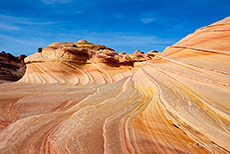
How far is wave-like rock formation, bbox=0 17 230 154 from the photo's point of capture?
1392mm

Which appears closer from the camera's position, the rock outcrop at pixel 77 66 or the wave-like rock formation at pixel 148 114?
the wave-like rock formation at pixel 148 114

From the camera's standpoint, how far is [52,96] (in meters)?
3.27

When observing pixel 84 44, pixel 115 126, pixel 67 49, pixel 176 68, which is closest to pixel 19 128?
pixel 115 126

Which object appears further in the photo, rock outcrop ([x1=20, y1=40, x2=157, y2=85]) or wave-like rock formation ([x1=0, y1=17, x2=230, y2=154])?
rock outcrop ([x1=20, y1=40, x2=157, y2=85])

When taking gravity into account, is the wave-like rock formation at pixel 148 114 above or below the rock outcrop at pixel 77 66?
below

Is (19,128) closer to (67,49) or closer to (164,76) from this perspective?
(164,76)

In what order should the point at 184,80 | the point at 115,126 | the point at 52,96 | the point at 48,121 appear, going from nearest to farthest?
the point at 115,126
the point at 48,121
the point at 184,80
the point at 52,96

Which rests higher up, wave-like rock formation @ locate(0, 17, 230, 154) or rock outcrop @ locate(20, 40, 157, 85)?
rock outcrop @ locate(20, 40, 157, 85)

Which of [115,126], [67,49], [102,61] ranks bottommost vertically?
[115,126]

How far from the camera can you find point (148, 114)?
80.6 inches

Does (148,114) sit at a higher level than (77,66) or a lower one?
lower

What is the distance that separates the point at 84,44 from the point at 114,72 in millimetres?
3805

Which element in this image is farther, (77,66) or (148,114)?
(77,66)

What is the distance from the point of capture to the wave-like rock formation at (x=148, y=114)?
139 centimetres
